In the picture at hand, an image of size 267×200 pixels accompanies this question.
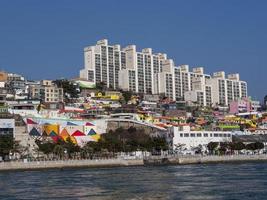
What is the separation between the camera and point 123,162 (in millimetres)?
65062

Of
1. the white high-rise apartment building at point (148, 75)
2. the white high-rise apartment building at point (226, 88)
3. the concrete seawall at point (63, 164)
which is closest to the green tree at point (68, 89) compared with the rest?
the white high-rise apartment building at point (148, 75)

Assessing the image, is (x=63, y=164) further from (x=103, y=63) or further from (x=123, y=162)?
(x=103, y=63)

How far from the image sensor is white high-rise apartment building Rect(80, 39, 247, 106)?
131750mm

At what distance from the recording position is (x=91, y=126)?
269 feet

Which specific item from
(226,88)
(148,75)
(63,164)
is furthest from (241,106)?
(63,164)

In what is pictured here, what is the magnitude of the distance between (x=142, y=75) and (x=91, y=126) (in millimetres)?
53638

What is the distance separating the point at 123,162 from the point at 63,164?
27.3ft

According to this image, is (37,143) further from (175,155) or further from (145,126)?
(145,126)

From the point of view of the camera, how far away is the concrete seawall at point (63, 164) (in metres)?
56.1

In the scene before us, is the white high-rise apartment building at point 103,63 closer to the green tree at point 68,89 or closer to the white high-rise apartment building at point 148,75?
the white high-rise apartment building at point 148,75

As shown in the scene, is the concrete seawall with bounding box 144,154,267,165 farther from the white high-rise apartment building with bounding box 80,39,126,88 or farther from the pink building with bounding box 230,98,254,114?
the white high-rise apartment building with bounding box 80,39,126,88

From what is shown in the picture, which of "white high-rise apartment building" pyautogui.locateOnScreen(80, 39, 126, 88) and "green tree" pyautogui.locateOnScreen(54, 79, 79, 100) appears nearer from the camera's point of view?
"green tree" pyautogui.locateOnScreen(54, 79, 79, 100)

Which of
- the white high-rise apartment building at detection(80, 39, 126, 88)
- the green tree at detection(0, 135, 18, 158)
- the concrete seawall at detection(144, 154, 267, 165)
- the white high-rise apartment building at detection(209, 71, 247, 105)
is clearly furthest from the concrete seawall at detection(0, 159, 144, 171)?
the white high-rise apartment building at detection(209, 71, 247, 105)

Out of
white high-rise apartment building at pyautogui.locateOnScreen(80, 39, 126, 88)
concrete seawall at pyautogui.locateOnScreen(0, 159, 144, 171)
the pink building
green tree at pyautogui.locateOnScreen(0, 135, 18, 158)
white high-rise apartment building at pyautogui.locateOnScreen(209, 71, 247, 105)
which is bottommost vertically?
concrete seawall at pyautogui.locateOnScreen(0, 159, 144, 171)
